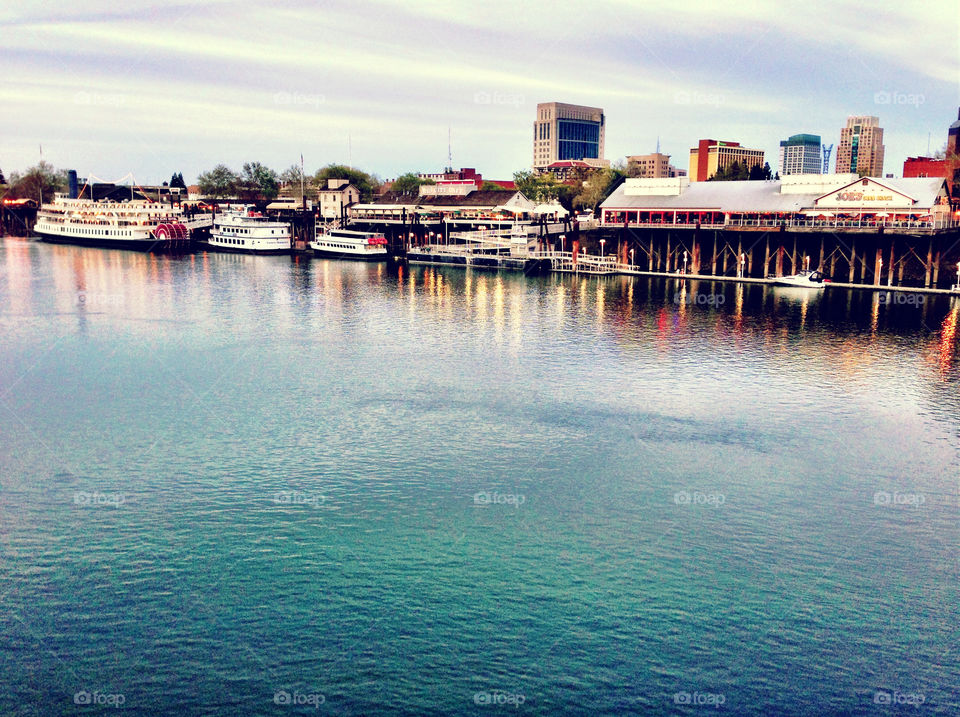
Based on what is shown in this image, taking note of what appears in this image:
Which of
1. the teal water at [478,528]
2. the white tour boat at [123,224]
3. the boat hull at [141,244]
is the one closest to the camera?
the teal water at [478,528]

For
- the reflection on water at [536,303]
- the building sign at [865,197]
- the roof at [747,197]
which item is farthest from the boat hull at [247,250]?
the building sign at [865,197]

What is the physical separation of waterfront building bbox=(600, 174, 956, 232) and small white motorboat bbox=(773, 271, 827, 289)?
6.09 m

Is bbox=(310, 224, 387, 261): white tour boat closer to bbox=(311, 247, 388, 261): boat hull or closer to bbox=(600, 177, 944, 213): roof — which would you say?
bbox=(311, 247, 388, 261): boat hull

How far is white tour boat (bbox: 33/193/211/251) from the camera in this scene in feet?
513

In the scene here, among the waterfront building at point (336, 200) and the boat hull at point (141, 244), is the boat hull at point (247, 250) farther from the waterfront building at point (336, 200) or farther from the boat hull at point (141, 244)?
the waterfront building at point (336, 200)

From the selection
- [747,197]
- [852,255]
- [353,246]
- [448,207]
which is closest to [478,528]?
[852,255]

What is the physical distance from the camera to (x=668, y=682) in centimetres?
2197

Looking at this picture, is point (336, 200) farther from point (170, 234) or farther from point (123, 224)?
point (123, 224)

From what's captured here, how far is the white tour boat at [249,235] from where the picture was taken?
15212 cm

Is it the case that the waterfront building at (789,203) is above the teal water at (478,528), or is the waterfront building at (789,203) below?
above

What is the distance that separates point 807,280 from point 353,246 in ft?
268

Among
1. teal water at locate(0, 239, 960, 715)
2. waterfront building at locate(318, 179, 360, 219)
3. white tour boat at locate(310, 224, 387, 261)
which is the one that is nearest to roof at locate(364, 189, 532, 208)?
white tour boat at locate(310, 224, 387, 261)

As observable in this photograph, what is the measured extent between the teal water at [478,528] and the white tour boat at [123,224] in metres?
99.9

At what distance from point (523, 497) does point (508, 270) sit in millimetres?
96005
